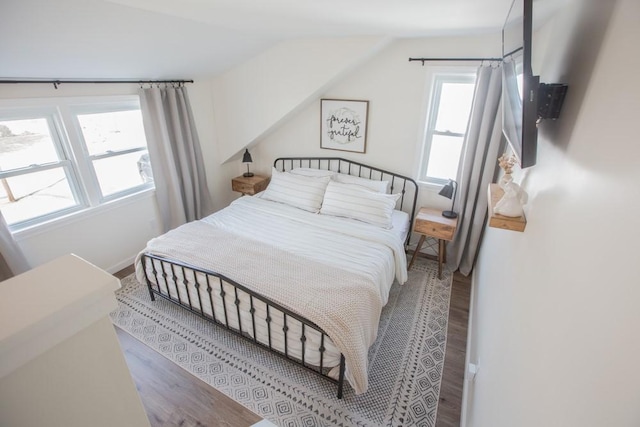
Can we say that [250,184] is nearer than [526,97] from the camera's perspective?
No

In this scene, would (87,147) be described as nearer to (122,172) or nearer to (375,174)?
(122,172)

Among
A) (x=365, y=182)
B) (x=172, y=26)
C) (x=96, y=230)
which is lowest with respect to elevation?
(x=96, y=230)

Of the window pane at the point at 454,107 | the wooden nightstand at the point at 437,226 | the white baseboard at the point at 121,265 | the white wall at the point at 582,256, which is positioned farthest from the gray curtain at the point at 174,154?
the white wall at the point at 582,256

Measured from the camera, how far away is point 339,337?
68.1 inches

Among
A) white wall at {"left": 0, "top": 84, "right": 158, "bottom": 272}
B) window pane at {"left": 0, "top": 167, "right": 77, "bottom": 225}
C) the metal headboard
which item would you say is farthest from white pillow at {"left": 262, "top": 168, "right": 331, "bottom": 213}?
window pane at {"left": 0, "top": 167, "right": 77, "bottom": 225}

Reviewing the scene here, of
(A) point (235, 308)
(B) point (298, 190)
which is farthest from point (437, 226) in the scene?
(A) point (235, 308)

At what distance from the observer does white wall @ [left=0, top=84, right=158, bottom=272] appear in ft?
8.21

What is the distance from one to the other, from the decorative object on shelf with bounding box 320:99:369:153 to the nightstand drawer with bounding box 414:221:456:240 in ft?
3.61

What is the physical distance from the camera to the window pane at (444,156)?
→ 3025 millimetres

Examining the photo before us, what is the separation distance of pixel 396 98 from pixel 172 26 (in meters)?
2.10

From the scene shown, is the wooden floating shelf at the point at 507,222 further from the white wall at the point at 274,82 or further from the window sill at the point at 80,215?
the window sill at the point at 80,215

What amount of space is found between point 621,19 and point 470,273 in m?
2.82

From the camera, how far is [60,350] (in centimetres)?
45

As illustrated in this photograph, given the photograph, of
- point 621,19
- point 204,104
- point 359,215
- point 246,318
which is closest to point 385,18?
point 621,19
